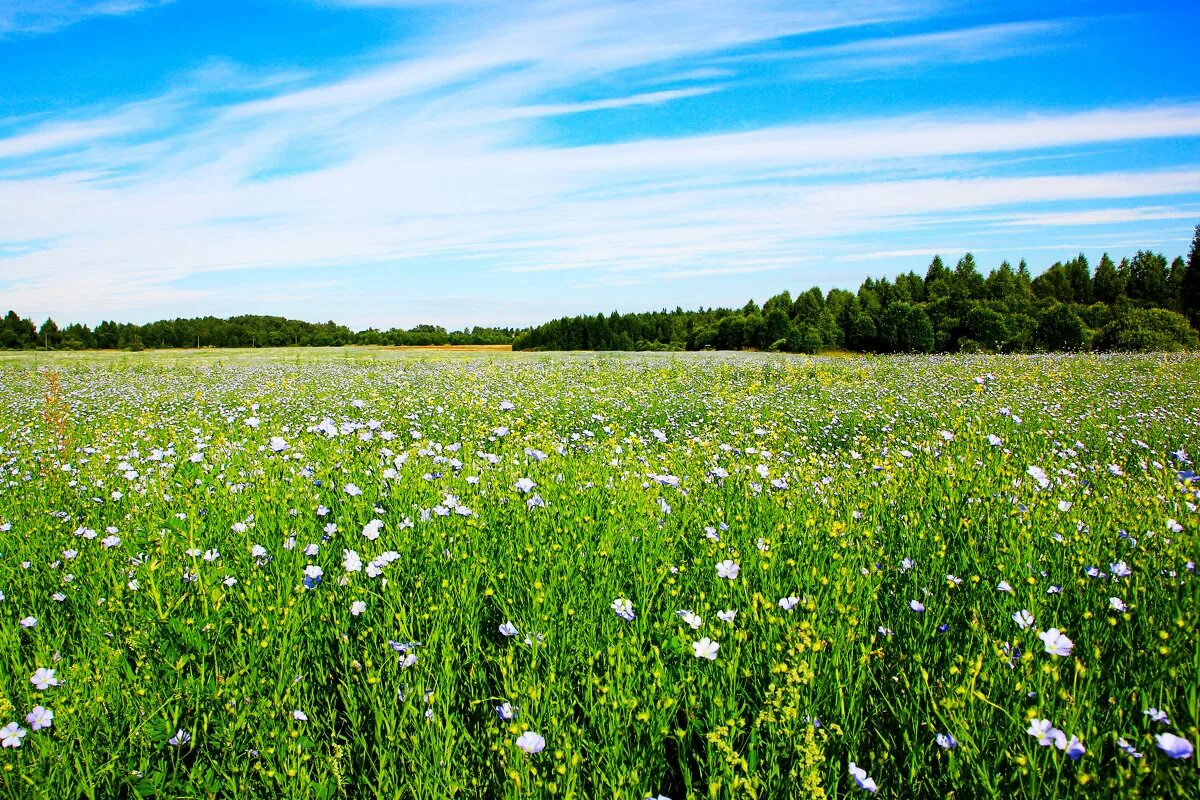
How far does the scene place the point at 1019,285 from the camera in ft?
194

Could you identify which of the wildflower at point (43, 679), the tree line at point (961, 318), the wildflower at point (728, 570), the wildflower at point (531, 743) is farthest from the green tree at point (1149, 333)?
the wildflower at point (43, 679)

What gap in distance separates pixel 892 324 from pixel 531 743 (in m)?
56.5

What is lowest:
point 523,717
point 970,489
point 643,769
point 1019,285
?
point 643,769

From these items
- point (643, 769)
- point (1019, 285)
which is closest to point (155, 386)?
point (643, 769)

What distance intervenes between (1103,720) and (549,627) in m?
1.97

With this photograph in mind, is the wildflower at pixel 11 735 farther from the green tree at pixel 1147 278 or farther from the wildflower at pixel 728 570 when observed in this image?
the green tree at pixel 1147 278

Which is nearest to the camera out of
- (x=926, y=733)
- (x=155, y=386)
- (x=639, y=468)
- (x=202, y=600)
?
(x=926, y=733)

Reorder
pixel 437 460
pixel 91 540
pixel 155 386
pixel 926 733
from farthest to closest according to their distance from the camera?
pixel 155 386
pixel 437 460
pixel 91 540
pixel 926 733

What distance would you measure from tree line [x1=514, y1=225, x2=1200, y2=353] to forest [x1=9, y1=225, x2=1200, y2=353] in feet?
0.38

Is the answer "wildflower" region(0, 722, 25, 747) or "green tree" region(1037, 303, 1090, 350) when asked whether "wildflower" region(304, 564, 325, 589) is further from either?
"green tree" region(1037, 303, 1090, 350)

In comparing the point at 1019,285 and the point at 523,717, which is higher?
the point at 1019,285

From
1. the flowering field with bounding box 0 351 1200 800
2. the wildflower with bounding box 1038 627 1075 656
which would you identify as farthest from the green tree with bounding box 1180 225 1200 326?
the wildflower with bounding box 1038 627 1075 656

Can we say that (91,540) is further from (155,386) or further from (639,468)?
(155,386)

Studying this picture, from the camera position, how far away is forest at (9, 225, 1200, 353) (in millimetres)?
44188
